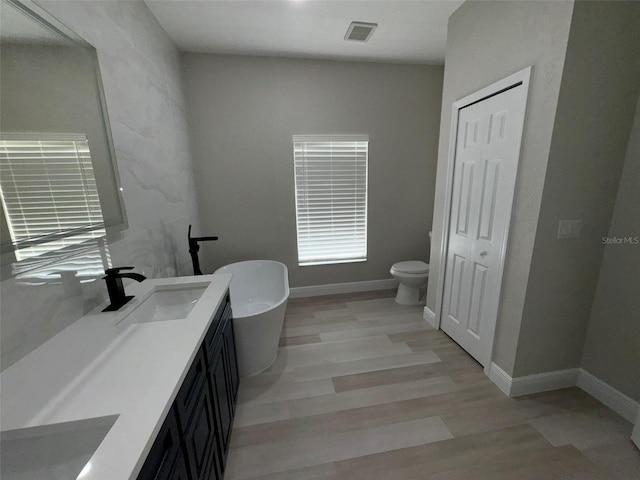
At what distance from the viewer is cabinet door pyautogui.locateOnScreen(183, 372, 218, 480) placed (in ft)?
2.90

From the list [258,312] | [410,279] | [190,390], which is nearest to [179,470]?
[190,390]

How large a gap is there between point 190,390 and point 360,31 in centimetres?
286

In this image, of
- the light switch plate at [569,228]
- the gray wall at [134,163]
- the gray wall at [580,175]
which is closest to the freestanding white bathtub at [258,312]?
the gray wall at [134,163]

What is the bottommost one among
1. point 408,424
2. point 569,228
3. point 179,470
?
point 408,424

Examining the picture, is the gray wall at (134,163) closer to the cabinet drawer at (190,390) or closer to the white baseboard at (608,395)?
the cabinet drawer at (190,390)

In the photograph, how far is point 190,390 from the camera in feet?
3.05

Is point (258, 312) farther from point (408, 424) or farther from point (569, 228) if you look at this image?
point (569, 228)

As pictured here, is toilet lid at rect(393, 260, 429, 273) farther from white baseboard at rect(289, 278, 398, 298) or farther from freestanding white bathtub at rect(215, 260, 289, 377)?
freestanding white bathtub at rect(215, 260, 289, 377)

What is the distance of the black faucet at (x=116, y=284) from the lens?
1.18 m

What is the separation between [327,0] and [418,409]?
2.97 metres

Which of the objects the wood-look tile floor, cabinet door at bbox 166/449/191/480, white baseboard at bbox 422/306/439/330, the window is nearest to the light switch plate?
the wood-look tile floor

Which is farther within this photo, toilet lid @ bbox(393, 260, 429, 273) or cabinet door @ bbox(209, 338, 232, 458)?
toilet lid @ bbox(393, 260, 429, 273)

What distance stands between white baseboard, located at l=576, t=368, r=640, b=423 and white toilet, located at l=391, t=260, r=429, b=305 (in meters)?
1.37

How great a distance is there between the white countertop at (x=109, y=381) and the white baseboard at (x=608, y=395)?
2.51 meters
